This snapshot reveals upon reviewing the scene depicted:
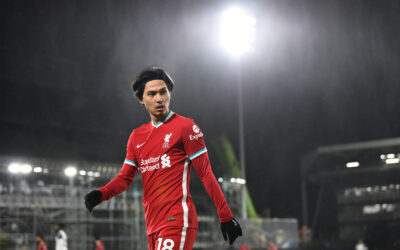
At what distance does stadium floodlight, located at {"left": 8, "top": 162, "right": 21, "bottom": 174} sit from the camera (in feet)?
63.5

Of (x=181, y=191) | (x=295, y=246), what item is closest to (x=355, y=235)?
(x=295, y=246)

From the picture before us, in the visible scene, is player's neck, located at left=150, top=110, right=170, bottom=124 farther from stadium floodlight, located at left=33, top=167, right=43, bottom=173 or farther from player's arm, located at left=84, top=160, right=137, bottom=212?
stadium floodlight, located at left=33, top=167, right=43, bottom=173

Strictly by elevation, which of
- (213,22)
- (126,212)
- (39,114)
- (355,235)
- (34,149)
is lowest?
(355,235)

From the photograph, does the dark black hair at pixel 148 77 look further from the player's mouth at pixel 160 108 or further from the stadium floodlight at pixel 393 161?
the stadium floodlight at pixel 393 161

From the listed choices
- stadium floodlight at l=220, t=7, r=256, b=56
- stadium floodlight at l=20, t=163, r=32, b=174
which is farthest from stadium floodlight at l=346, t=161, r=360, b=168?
stadium floodlight at l=20, t=163, r=32, b=174

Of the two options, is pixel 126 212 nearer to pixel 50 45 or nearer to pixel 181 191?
pixel 50 45

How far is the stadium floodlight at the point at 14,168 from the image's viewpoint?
1934cm

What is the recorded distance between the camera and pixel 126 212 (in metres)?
20.2

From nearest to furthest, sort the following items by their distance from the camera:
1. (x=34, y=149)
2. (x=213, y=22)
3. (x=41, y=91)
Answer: (x=213, y=22) → (x=34, y=149) → (x=41, y=91)

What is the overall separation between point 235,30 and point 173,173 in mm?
19873

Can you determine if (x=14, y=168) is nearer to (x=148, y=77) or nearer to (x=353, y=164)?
(x=148, y=77)

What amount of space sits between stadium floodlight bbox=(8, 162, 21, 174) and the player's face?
56.7 ft

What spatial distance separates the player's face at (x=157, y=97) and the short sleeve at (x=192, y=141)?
0.72ft

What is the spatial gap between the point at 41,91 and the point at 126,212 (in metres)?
10.2
